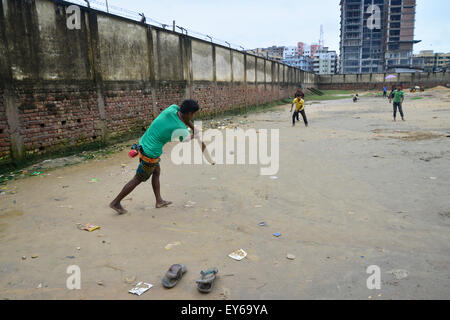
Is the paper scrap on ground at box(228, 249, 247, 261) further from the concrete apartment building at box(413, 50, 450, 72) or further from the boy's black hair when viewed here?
the concrete apartment building at box(413, 50, 450, 72)

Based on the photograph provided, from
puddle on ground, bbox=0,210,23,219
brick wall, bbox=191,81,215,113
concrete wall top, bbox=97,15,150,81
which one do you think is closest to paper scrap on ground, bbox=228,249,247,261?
puddle on ground, bbox=0,210,23,219

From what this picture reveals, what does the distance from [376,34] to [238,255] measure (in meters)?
87.5

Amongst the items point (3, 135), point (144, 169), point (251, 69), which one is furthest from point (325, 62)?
point (144, 169)

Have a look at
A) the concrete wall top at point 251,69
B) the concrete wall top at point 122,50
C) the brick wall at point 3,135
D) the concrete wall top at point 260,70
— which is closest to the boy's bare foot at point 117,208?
the brick wall at point 3,135

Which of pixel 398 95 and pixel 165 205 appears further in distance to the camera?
pixel 398 95

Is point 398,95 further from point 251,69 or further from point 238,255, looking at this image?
point 238,255

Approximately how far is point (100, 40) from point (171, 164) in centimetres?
398

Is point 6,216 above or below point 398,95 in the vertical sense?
below

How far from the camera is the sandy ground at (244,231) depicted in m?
2.44

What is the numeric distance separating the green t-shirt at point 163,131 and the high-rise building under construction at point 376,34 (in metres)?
79.3

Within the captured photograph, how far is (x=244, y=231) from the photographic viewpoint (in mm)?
3412

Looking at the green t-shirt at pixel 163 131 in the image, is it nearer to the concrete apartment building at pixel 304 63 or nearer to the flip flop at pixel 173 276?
the flip flop at pixel 173 276

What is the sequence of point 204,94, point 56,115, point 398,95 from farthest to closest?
point 204,94 < point 398,95 < point 56,115

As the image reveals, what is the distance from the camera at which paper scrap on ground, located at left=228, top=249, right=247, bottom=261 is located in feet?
9.33
